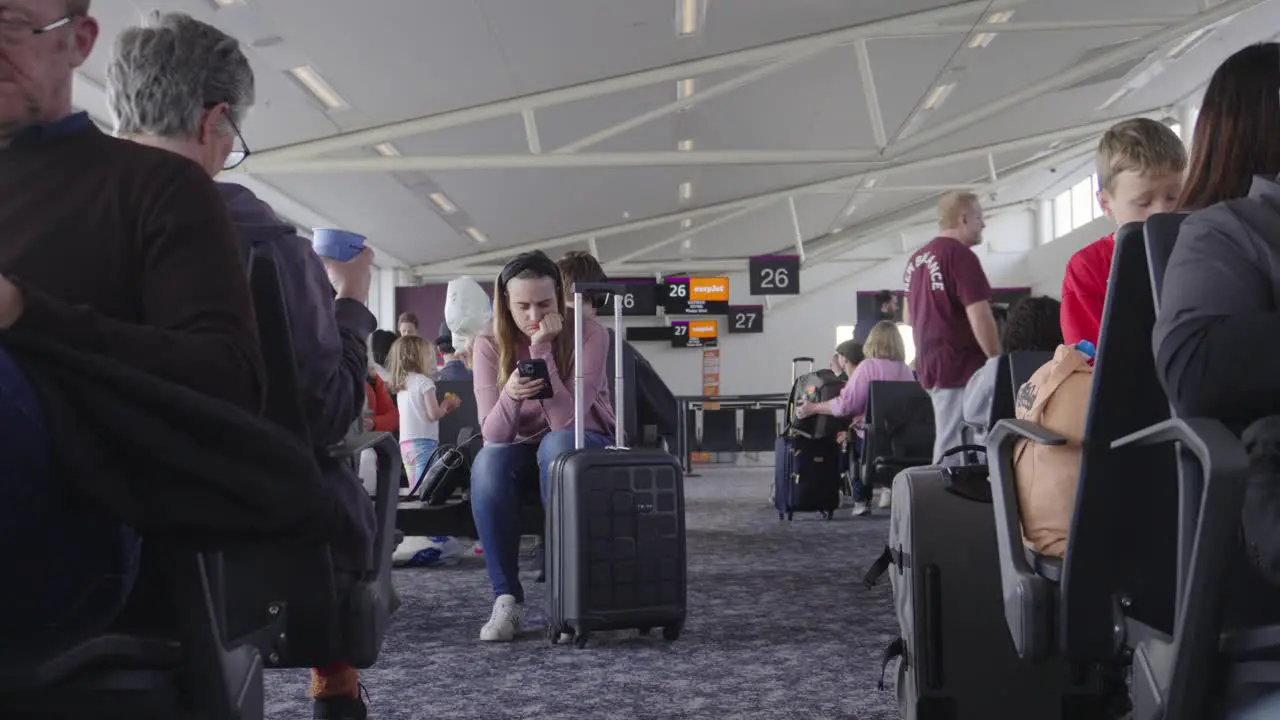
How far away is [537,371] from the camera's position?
3.85 m

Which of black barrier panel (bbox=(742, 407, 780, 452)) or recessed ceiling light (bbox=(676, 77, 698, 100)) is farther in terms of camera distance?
black barrier panel (bbox=(742, 407, 780, 452))

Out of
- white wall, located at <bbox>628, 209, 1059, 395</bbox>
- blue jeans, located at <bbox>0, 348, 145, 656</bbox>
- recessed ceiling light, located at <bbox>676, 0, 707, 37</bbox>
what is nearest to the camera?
blue jeans, located at <bbox>0, 348, 145, 656</bbox>

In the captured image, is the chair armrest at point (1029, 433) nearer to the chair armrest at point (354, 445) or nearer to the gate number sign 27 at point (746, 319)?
the chair armrest at point (354, 445)

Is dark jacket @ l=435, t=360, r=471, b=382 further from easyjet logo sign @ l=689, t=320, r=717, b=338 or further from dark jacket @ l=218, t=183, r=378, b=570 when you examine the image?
easyjet logo sign @ l=689, t=320, r=717, b=338

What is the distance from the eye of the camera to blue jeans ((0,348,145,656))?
99cm

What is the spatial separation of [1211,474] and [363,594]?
1250mm

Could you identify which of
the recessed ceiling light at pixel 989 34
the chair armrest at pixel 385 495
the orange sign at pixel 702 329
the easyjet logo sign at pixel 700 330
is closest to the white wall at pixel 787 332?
the orange sign at pixel 702 329

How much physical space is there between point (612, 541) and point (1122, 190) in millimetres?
1890

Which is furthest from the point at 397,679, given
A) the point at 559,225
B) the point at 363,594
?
the point at 559,225

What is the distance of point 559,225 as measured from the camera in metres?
18.6

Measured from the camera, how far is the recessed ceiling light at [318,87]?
957 cm

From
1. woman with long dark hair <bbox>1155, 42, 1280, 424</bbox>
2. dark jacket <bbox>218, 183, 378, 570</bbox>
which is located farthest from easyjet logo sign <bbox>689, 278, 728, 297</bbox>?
woman with long dark hair <bbox>1155, 42, 1280, 424</bbox>

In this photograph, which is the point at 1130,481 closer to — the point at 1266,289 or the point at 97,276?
the point at 1266,289

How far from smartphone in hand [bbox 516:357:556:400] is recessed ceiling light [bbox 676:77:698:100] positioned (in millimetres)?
8080
